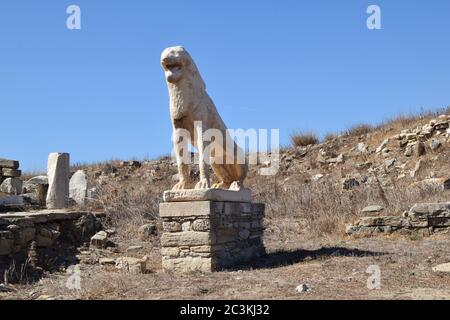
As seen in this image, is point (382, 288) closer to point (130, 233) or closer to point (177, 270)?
point (177, 270)

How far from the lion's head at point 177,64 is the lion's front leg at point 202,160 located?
682 millimetres

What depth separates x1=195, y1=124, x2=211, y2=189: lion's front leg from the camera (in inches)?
277

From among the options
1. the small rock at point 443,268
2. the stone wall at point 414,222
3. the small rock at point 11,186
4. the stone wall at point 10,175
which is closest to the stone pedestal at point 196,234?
the small rock at point 443,268

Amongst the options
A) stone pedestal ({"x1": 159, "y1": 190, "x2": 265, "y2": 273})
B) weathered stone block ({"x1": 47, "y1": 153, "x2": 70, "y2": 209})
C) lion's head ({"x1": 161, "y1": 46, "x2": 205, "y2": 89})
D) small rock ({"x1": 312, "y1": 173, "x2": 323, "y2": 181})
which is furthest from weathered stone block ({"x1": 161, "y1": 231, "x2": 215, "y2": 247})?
small rock ({"x1": 312, "y1": 173, "x2": 323, "y2": 181})

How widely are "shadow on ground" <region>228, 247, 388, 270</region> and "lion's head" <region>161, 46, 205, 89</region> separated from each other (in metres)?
2.60

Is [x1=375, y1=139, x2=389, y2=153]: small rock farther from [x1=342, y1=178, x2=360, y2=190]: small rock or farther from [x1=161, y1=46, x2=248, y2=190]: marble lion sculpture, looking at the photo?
[x1=161, y1=46, x2=248, y2=190]: marble lion sculpture

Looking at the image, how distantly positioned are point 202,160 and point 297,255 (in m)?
2.18

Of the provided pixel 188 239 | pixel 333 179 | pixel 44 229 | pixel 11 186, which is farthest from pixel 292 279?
pixel 333 179

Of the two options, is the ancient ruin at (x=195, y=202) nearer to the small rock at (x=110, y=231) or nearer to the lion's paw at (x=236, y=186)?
the lion's paw at (x=236, y=186)

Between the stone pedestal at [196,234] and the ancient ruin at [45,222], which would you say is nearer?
the stone pedestal at [196,234]

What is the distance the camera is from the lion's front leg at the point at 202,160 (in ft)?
23.1

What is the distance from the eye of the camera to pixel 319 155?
1956cm

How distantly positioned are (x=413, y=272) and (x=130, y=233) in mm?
5911

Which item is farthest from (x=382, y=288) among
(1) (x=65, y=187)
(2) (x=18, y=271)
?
(1) (x=65, y=187)
